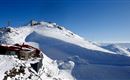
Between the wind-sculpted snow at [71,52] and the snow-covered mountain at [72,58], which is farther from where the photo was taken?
the wind-sculpted snow at [71,52]

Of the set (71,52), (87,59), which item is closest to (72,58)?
(87,59)

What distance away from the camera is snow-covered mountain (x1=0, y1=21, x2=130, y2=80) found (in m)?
A: 104

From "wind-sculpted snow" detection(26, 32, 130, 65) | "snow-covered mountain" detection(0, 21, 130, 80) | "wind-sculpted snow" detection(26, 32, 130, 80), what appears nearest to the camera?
"snow-covered mountain" detection(0, 21, 130, 80)

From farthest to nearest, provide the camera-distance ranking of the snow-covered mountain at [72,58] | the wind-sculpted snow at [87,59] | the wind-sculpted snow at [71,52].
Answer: the wind-sculpted snow at [71,52] → the wind-sculpted snow at [87,59] → the snow-covered mountain at [72,58]

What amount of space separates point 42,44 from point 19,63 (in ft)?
362

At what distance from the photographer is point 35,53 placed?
233 feet

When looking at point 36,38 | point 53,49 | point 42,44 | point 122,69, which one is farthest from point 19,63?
point 36,38

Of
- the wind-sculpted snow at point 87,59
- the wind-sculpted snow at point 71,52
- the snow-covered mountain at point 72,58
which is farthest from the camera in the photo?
the wind-sculpted snow at point 71,52

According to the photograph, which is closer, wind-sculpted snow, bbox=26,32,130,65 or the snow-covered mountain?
the snow-covered mountain

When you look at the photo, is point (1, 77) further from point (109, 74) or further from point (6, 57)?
point (109, 74)

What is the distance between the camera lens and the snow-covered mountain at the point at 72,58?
10450 centimetres

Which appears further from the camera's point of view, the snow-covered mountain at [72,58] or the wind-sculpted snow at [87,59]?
the wind-sculpted snow at [87,59]

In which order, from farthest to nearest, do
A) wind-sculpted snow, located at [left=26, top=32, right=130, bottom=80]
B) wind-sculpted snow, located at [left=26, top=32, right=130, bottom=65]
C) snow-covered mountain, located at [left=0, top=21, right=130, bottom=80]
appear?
wind-sculpted snow, located at [left=26, top=32, right=130, bottom=65] < wind-sculpted snow, located at [left=26, top=32, right=130, bottom=80] < snow-covered mountain, located at [left=0, top=21, right=130, bottom=80]

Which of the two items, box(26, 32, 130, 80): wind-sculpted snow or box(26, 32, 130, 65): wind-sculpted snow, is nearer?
box(26, 32, 130, 80): wind-sculpted snow
